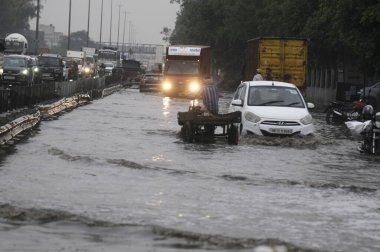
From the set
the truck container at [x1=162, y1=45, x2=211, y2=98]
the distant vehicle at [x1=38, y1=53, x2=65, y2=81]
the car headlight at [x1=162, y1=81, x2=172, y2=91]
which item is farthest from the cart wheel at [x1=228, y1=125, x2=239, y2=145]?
the distant vehicle at [x1=38, y1=53, x2=65, y2=81]

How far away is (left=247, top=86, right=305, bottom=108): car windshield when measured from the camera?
2273cm

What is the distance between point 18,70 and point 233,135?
33551 mm

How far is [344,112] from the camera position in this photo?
103ft

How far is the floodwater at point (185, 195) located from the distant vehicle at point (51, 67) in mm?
44407

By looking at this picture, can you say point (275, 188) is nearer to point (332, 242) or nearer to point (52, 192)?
point (52, 192)

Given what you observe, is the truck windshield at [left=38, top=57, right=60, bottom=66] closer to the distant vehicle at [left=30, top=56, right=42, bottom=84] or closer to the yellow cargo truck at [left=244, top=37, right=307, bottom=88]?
the distant vehicle at [left=30, top=56, right=42, bottom=84]

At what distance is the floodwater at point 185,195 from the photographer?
29.3 ft

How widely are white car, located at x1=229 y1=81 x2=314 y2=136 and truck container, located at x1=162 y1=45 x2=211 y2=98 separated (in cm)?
2830

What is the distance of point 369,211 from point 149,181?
3730 mm

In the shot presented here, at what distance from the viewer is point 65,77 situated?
237ft

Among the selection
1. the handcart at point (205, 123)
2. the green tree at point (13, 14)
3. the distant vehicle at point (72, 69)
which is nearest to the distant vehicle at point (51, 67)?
the distant vehicle at point (72, 69)

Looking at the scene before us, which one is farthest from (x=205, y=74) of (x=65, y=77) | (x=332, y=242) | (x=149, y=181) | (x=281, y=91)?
(x=332, y=242)

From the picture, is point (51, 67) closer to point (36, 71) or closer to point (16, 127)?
point (36, 71)

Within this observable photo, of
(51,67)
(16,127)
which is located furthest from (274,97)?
(51,67)
